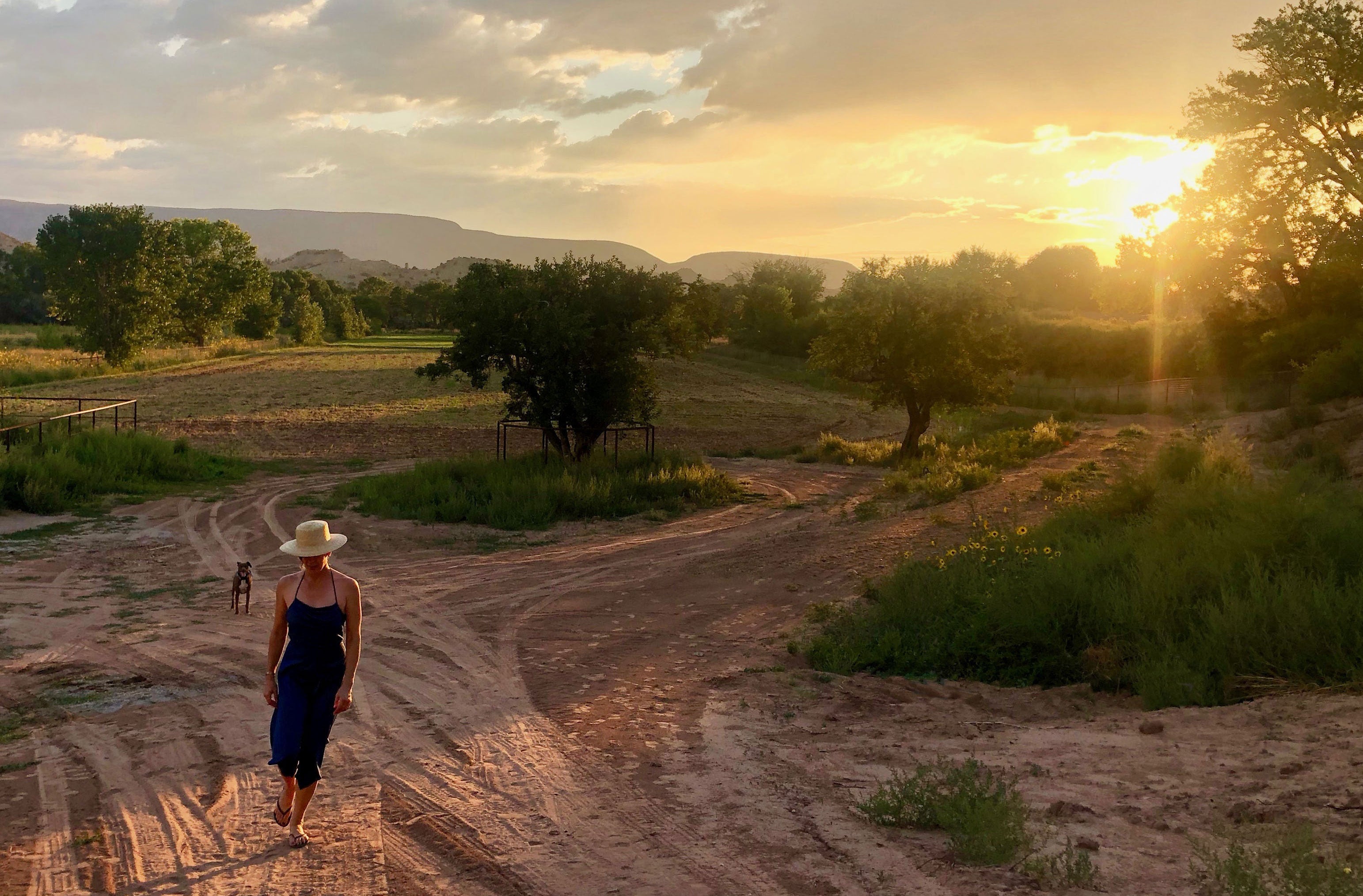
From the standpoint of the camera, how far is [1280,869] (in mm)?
4586

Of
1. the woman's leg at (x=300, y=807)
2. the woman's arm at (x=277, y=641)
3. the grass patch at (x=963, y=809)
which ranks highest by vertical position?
the woman's arm at (x=277, y=641)

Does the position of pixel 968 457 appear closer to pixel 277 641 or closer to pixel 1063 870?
pixel 1063 870

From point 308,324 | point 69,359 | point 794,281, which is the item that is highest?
point 794,281

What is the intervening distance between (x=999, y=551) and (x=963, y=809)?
6521mm

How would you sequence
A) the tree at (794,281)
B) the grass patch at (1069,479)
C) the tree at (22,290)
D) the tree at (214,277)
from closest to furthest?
the grass patch at (1069,479) → the tree at (214,277) → the tree at (794,281) → the tree at (22,290)

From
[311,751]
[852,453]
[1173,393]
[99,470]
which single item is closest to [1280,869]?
[311,751]

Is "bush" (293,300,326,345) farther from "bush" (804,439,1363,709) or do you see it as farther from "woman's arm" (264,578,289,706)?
"woman's arm" (264,578,289,706)

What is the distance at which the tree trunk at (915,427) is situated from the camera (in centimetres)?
2817

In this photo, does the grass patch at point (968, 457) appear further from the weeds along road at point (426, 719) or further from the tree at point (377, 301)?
the tree at point (377, 301)

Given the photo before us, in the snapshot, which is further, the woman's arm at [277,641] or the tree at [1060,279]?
the tree at [1060,279]

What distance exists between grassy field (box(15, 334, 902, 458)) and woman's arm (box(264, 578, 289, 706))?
16748 mm

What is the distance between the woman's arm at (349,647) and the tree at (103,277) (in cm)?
5563

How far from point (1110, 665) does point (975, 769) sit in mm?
3041

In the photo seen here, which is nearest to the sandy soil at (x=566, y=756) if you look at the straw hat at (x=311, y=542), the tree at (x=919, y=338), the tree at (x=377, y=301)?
the straw hat at (x=311, y=542)
